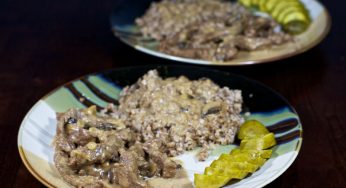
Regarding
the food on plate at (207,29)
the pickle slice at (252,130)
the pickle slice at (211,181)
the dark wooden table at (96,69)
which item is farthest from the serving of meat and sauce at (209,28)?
the pickle slice at (211,181)

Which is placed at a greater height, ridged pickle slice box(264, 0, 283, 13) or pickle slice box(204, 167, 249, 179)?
ridged pickle slice box(264, 0, 283, 13)

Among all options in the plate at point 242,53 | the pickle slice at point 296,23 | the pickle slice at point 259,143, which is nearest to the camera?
the pickle slice at point 259,143

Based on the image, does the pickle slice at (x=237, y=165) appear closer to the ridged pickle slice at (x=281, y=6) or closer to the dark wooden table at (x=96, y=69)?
the dark wooden table at (x=96, y=69)

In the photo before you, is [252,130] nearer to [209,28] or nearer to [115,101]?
[115,101]

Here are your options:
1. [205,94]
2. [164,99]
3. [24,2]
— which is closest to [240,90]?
[205,94]

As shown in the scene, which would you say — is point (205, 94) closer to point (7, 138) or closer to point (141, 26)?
point (7, 138)

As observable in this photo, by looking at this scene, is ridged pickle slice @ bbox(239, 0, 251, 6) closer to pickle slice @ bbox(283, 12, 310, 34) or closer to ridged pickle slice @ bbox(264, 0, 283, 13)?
ridged pickle slice @ bbox(264, 0, 283, 13)

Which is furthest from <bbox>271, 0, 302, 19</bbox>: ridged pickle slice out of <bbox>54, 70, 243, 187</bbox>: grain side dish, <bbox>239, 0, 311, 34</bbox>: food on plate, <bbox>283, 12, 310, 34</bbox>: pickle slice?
<bbox>54, 70, 243, 187</bbox>: grain side dish
